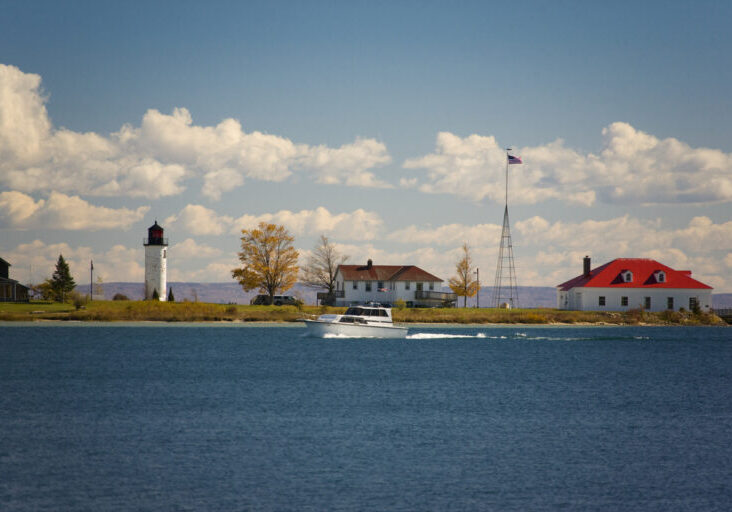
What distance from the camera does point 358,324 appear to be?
227 feet

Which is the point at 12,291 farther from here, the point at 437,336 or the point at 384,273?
the point at 437,336

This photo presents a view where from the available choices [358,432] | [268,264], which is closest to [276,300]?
[268,264]

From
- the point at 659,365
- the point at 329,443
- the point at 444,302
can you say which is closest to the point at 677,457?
the point at 329,443

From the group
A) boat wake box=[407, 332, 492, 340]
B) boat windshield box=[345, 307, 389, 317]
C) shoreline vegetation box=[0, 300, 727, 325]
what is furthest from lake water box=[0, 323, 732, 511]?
shoreline vegetation box=[0, 300, 727, 325]

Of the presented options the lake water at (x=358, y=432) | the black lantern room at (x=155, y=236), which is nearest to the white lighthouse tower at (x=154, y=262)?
the black lantern room at (x=155, y=236)

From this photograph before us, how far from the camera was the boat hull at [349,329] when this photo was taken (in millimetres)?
69750

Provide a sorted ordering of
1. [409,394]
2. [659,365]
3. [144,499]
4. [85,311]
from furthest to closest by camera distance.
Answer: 1. [85,311]
2. [659,365]
3. [409,394]
4. [144,499]

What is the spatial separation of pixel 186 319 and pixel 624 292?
51622 millimetres

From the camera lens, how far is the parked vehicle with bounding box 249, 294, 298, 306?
4218 inches

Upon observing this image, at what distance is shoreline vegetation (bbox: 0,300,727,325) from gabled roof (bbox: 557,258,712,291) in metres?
3.43

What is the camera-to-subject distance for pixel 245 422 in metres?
30.9

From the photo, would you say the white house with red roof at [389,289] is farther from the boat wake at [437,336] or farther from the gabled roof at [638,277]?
the boat wake at [437,336]

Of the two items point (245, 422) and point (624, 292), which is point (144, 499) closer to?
point (245, 422)

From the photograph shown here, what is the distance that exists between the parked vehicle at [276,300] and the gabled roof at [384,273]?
7590mm
